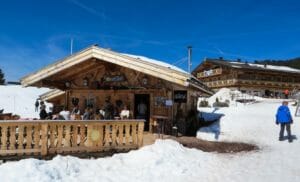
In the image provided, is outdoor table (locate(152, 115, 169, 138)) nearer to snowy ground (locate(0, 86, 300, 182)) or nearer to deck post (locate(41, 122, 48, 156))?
snowy ground (locate(0, 86, 300, 182))

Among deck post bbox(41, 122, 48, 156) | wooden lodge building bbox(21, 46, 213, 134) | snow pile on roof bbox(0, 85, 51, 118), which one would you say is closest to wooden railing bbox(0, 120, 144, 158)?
deck post bbox(41, 122, 48, 156)

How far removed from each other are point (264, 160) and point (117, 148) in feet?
14.5

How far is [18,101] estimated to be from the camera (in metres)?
41.0

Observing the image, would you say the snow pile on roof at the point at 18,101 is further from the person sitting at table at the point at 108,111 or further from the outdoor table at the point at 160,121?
the outdoor table at the point at 160,121

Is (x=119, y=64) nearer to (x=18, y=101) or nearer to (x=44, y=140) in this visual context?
(x=44, y=140)

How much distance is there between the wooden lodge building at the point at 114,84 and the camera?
1374 centimetres

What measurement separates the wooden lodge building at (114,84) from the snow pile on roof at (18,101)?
55.2 feet

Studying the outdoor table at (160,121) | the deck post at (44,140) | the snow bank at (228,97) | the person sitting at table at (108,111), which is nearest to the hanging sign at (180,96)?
the outdoor table at (160,121)

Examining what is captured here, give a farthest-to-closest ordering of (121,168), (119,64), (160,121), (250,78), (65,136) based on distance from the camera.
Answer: (250,78)
(160,121)
(119,64)
(65,136)
(121,168)

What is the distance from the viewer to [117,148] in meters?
9.68

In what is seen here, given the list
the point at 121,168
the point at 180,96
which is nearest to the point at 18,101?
the point at 180,96

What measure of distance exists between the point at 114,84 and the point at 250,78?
107ft

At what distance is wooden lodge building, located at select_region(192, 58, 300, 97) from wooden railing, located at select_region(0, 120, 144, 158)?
3537 centimetres

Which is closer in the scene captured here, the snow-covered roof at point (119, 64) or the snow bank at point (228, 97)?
the snow-covered roof at point (119, 64)
